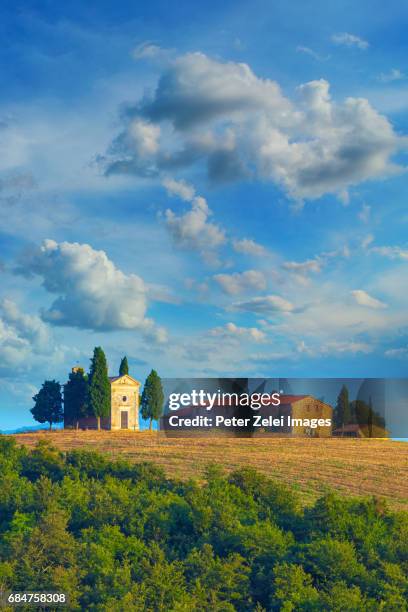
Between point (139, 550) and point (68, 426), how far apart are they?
246 feet

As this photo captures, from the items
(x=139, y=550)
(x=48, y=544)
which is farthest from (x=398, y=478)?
(x=48, y=544)

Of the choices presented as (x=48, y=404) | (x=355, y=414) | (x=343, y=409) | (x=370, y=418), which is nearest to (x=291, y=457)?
(x=343, y=409)

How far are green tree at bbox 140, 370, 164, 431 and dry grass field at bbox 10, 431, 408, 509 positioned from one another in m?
18.3

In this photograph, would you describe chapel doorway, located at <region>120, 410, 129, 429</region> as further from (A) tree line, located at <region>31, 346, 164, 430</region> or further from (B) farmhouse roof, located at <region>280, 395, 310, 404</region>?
(B) farmhouse roof, located at <region>280, 395, 310, 404</region>

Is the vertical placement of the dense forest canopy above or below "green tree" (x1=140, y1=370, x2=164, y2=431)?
below

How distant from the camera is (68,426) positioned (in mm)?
117500

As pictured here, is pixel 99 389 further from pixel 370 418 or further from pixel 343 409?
pixel 370 418

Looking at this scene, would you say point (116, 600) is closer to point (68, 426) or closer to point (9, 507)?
point (9, 507)

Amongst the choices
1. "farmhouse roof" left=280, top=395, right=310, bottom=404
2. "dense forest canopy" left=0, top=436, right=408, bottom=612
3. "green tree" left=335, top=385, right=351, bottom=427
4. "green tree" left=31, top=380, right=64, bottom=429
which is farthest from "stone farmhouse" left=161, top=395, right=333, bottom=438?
"dense forest canopy" left=0, top=436, right=408, bottom=612

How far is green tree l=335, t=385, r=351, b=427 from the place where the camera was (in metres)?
90.7

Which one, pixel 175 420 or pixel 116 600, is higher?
pixel 175 420

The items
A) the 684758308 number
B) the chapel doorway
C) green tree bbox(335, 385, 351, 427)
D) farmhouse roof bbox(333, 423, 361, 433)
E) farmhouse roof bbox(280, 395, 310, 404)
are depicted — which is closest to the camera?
the 684758308 number

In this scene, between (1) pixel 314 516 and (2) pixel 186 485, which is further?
(2) pixel 186 485

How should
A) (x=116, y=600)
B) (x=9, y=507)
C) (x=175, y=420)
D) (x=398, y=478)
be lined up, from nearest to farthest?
(x=116, y=600) → (x=9, y=507) → (x=398, y=478) → (x=175, y=420)
